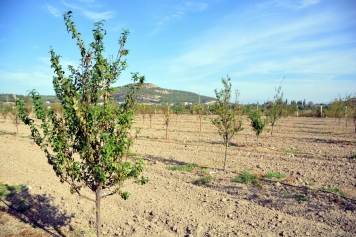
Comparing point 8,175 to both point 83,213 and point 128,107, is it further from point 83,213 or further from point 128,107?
point 128,107

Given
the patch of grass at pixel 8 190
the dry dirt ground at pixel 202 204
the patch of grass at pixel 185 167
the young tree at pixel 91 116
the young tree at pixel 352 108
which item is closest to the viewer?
the young tree at pixel 91 116

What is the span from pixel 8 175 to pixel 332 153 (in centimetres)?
1699

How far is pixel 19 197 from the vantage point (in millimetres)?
9273

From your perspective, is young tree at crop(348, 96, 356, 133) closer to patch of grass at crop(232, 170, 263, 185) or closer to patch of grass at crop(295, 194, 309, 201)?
patch of grass at crop(232, 170, 263, 185)

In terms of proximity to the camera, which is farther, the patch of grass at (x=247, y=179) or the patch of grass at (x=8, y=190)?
the patch of grass at (x=247, y=179)

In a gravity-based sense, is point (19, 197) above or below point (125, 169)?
below

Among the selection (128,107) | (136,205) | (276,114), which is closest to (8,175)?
(136,205)

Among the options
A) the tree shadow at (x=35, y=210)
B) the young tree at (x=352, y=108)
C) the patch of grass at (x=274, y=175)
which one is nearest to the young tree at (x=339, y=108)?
the young tree at (x=352, y=108)

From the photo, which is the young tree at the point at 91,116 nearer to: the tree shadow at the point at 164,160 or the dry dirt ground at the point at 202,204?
the dry dirt ground at the point at 202,204

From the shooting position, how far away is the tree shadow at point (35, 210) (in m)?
7.51

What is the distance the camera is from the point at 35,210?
8.40 meters

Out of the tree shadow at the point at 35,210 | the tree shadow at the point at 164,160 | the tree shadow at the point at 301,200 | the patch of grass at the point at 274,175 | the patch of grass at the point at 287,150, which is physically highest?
the patch of grass at the point at 287,150

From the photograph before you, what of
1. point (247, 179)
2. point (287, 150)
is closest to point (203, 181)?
point (247, 179)

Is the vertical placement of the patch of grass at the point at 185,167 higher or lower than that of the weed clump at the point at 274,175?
lower
